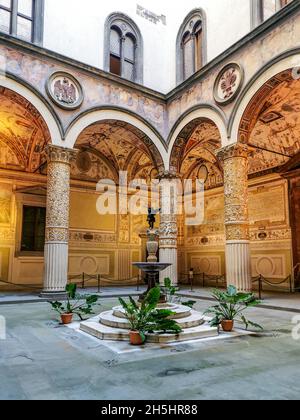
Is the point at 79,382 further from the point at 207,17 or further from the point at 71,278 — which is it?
the point at 207,17

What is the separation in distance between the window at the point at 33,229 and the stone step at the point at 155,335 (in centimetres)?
928

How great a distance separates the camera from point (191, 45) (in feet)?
44.9

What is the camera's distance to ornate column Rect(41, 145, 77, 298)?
404 inches

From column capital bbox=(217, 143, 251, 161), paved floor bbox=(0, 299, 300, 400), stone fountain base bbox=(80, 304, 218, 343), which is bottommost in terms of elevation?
paved floor bbox=(0, 299, 300, 400)

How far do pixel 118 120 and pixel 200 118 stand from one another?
9.73 feet

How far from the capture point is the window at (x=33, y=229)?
555 inches

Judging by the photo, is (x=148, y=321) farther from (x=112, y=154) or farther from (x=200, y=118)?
(x=112, y=154)

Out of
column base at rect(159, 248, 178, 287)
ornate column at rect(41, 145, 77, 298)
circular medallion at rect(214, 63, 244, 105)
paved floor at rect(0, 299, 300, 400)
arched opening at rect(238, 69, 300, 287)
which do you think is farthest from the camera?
column base at rect(159, 248, 178, 287)

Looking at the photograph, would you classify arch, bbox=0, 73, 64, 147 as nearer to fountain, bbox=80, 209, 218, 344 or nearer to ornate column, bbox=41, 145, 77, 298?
ornate column, bbox=41, 145, 77, 298

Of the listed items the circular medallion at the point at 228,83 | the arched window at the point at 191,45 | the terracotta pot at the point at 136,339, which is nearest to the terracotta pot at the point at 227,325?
the terracotta pot at the point at 136,339

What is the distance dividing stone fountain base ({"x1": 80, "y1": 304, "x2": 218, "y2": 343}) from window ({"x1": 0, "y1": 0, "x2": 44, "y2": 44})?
31.8 ft

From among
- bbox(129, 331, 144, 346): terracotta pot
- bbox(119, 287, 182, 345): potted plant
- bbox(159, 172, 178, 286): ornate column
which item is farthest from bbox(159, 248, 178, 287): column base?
bbox(129, 331, 144, 346): terracotta pot

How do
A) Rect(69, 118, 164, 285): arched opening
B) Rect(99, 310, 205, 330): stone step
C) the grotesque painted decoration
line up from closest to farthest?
1. Rect(99, 310, 205, 330): stone step
2. the grotesque painted decoration
3. Rect(69, 118, 164, 285): arched opening

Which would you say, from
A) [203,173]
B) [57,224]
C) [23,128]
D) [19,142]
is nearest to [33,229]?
[19,142]
